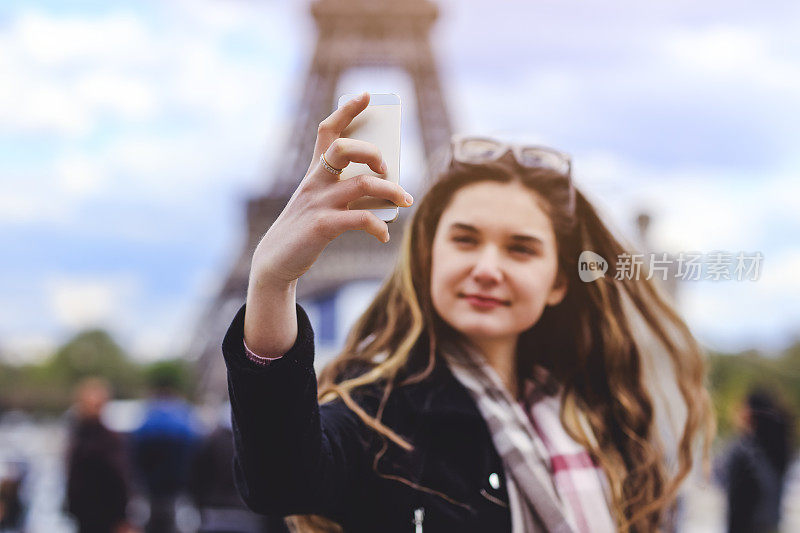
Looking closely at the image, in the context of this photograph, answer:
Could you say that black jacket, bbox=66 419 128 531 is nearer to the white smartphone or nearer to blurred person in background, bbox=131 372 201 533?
blurred person in background, bbox=131 372 201 533

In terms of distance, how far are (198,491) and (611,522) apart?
3263 mm

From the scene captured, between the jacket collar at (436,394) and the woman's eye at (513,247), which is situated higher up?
the woman's eye at (513,247)

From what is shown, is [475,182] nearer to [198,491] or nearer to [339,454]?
[339,454]

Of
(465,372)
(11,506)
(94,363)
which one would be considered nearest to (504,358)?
(465,372)

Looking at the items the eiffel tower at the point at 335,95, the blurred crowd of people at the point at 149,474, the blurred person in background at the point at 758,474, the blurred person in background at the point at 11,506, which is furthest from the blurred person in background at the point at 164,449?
the eiffel tower at the point at 335,95

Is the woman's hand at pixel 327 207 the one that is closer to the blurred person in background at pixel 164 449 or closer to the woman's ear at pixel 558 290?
the woman's ear at pixel 558 290

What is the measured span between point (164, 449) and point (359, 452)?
4478 millimetres

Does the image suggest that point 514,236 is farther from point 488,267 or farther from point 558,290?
point 558,290

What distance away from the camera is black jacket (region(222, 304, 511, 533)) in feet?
3.68

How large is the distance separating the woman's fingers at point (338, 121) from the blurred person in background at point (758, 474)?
10.7 ft

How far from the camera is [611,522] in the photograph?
1421 mm

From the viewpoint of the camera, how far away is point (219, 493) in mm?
4172

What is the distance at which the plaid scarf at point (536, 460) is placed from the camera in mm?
1355

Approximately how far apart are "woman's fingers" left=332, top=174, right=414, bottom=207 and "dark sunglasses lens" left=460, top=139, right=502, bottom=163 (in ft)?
1.46
